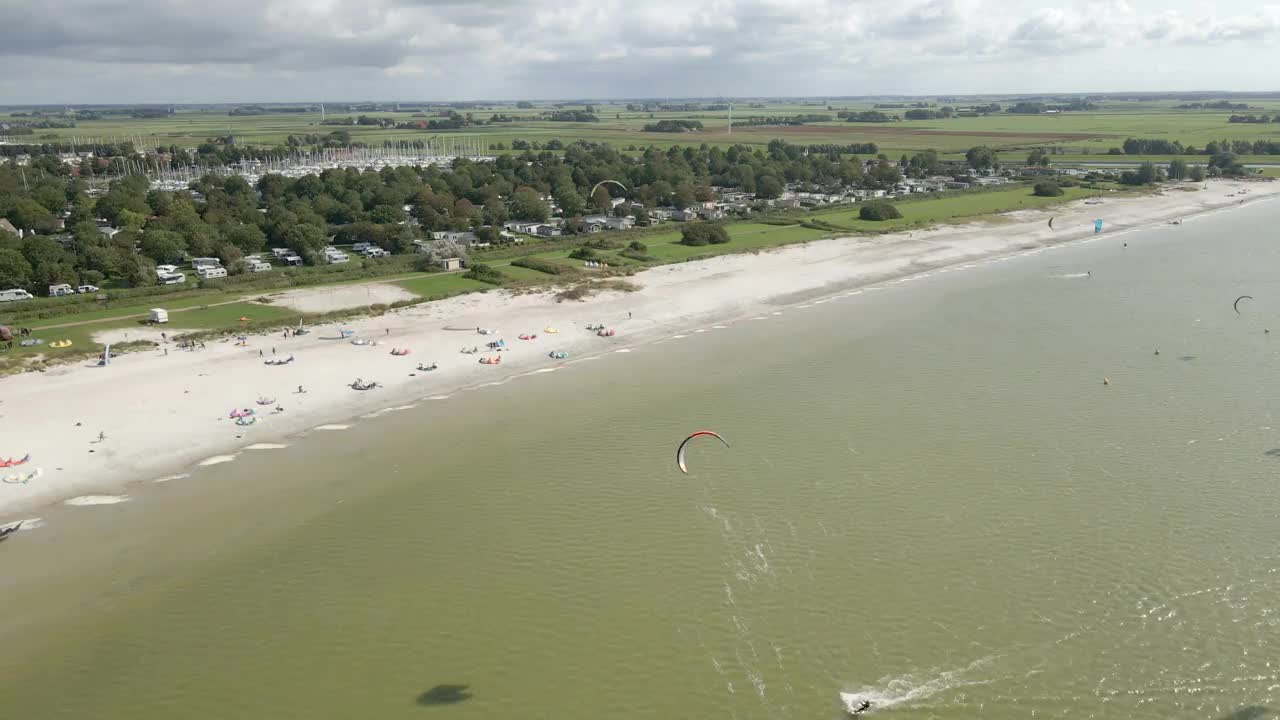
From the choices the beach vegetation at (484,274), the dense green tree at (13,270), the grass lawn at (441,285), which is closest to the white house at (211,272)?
the dense green tree at (13,270)

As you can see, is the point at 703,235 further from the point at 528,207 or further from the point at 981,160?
the point at 981,160

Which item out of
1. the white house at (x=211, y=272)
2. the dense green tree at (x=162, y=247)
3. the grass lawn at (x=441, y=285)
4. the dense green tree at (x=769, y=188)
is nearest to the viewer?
the grass lawn at (x=441, y=285)

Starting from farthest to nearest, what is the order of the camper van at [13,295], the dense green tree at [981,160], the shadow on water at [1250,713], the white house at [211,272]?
the dense green tree at [981,160]
the white house at [211,272]
the camper van at [13,295]
the shadow on water at [1250,713]

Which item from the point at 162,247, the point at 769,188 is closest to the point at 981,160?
the point at 769,188

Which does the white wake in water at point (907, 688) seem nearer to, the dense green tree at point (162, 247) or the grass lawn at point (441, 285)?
the grass lawn at point (441, 285)

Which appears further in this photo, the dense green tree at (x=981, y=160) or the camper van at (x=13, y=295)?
the dense green tree at (x=981, y=160)

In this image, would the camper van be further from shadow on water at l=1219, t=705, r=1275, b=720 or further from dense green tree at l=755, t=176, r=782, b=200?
dense green tree at l=755, t=176, r=782, b=200
